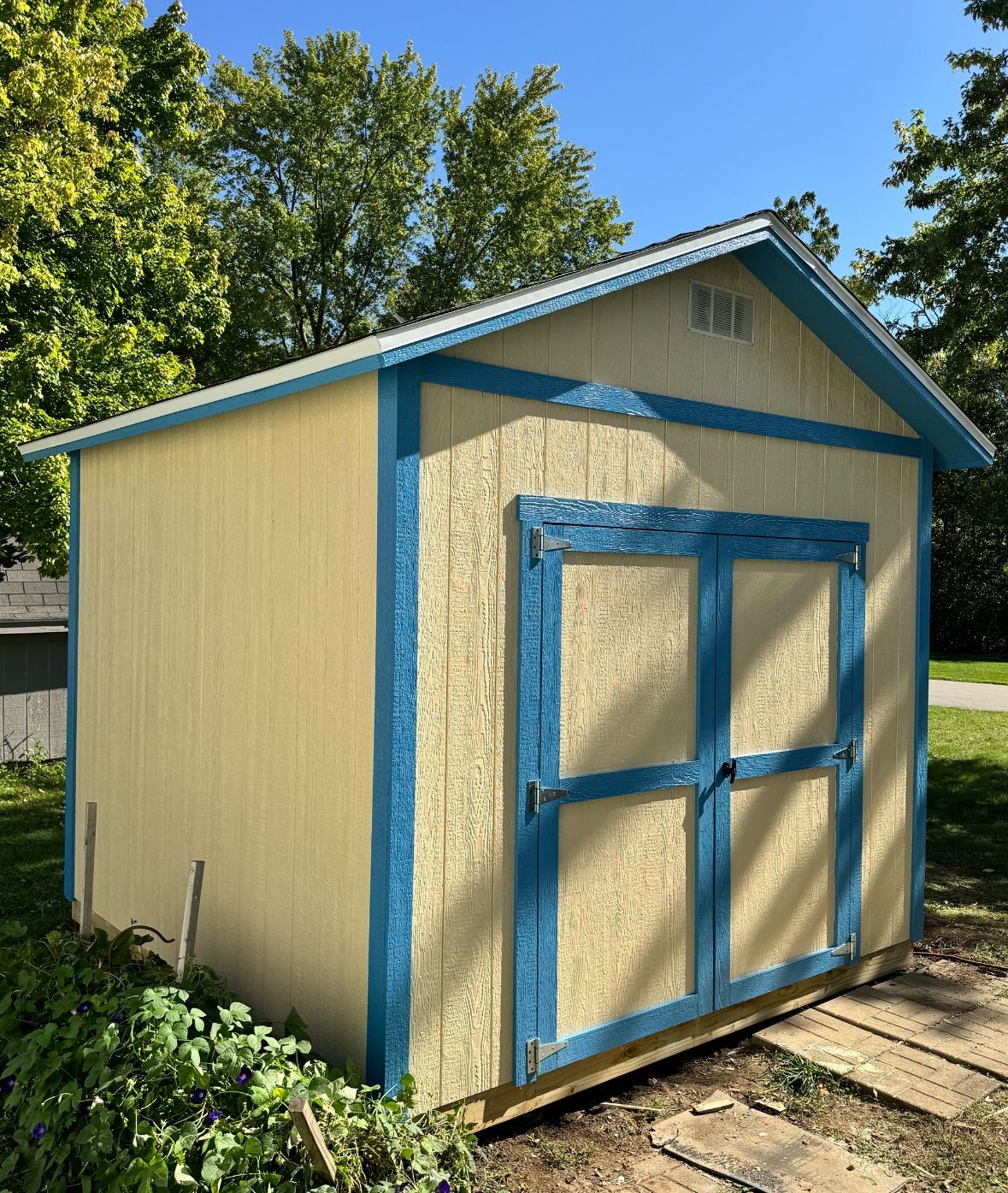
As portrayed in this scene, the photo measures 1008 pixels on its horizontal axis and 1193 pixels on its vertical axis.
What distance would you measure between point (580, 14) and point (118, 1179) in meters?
15.3

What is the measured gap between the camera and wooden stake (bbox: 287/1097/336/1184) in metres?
2.78

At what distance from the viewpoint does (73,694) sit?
5934 mm

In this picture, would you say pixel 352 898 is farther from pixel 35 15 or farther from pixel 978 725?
pixel 978 725

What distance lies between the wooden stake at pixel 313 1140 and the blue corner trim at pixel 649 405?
88.3 inches

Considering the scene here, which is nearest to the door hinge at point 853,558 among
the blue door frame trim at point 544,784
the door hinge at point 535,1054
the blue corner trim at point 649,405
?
the blue corner trim at point 649,405

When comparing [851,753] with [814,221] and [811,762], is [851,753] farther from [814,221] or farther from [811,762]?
[814,221]

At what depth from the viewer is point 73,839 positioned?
5809mm

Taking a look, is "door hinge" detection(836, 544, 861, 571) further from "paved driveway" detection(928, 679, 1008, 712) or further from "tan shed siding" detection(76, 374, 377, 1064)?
"paved driveway" detection(928, 679, 1008, 712)

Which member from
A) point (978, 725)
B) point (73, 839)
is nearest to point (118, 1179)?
point (73, 839)

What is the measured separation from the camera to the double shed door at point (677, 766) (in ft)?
12.4

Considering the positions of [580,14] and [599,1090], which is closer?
[599,1090]

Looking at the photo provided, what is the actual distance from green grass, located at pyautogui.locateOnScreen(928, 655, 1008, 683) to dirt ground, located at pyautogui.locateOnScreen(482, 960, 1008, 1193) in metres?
17.5

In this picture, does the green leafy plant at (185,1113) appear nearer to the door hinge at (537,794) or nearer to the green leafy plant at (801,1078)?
the door hinge at (537,794)

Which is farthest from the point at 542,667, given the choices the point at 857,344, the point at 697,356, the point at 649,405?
the point at 857,344
